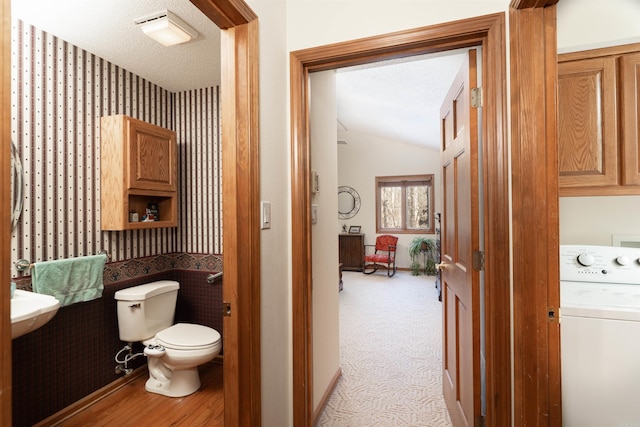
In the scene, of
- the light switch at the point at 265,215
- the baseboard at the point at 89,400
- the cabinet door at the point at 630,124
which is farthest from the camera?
the baseboard at the point at 89,400

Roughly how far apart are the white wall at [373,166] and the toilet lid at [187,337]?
16.9 feet

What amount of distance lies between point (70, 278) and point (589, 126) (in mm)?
3047

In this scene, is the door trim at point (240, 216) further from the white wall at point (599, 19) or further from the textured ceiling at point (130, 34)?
the white wall at point (599, 19)

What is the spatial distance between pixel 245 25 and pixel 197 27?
856mm

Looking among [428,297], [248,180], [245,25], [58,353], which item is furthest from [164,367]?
[428,297]

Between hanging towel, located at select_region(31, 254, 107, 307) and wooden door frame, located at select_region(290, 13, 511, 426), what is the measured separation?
1.49m

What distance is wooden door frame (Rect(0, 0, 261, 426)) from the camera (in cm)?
120

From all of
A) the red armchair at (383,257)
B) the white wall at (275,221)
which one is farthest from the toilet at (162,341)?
the red armchair at (383,257)

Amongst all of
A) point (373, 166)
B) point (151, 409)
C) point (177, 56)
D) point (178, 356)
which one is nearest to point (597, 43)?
point (177, 56)

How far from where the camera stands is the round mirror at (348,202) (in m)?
7.20

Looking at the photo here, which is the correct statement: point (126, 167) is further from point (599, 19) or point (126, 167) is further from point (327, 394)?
point (599, 19)

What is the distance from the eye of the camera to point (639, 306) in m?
1.28

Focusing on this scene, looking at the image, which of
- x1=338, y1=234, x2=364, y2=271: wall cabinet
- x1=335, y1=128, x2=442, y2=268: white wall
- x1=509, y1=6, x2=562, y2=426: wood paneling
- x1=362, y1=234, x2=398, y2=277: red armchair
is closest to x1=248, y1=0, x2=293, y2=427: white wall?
x1=509, y1=6, x2=562, y2=426: wood paneling

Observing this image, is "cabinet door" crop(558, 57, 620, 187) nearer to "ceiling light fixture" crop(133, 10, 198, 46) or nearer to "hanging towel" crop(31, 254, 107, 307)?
"ceiling light fixture" crop(133, 10, 198, 46)
